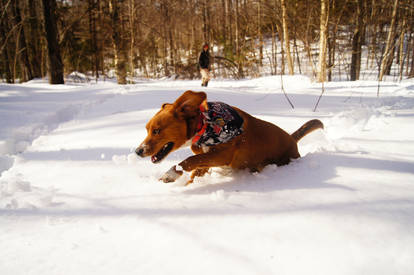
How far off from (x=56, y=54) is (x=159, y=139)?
8996 mm

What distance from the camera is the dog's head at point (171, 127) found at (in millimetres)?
1574

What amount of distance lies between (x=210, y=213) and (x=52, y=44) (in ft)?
31.3

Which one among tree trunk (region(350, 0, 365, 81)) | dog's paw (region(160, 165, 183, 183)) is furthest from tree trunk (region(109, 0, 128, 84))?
dog's paw (region(160, 165, 183, 183))

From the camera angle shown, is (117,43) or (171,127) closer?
(171,127)

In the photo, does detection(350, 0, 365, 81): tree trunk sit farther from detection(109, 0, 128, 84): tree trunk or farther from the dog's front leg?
the dog's front leg

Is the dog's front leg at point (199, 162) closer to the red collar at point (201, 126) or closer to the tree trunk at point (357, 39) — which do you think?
the red collar at point (201, 126)

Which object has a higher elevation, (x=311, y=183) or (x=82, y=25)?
(x=82, y=25)

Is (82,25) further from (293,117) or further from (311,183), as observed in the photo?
(311,183)

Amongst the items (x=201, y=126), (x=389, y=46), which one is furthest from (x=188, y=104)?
(x=389, y=46)

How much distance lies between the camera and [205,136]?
166 centimetres

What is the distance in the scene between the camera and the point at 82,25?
16141 mm

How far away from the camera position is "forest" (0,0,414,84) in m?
9.08

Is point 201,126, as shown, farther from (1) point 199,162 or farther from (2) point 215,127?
(1) point 199,162

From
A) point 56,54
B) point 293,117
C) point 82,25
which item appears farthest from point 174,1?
point 293,117
